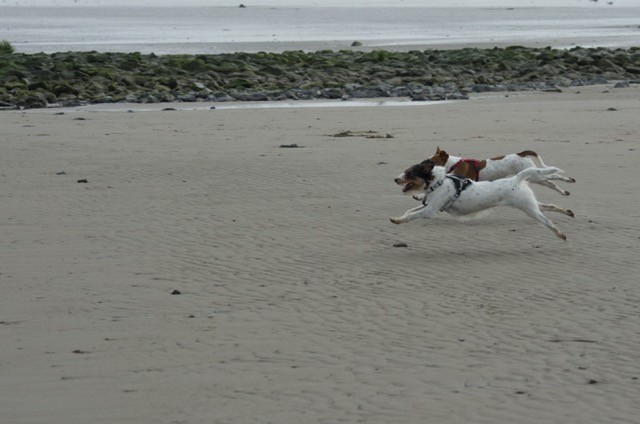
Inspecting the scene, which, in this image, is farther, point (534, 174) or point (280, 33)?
point (280, 33)

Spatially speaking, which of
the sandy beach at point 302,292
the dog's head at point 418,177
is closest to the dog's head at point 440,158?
the sandy beach at point 302,292

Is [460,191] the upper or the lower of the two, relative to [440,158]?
lower

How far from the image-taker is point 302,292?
8.25 metres

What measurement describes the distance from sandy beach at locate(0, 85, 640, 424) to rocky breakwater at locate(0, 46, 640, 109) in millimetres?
9425

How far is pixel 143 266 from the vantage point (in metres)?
9.06

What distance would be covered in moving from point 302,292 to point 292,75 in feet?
70.3

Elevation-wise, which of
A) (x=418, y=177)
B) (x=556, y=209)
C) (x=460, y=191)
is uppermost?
(x=418, y=177)

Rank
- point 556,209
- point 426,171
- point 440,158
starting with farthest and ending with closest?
1. point 440,158
2. point 556,209
3. point 426,171

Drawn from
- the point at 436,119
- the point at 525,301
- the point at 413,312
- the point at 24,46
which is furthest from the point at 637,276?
the point at 24,46

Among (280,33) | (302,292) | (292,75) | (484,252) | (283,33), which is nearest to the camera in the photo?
(302,292)

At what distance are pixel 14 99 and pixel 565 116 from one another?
36.9 feet

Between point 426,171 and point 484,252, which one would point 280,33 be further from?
point 484,252

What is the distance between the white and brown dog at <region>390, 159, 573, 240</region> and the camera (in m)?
9.79

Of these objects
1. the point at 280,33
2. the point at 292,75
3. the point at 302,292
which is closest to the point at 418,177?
the point at 302,292
